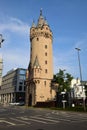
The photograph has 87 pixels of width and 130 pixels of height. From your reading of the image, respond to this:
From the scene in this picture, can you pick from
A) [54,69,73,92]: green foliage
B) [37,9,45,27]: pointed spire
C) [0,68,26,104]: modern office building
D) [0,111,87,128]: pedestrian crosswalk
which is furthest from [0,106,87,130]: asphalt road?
[0,68,26,104]: modern office building

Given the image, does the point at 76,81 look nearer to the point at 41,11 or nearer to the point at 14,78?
the point at 14,78

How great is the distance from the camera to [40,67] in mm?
84812

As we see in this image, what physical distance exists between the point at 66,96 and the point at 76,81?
181ft

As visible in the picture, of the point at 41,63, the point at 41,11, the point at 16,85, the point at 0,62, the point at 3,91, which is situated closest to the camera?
the point at 0,62

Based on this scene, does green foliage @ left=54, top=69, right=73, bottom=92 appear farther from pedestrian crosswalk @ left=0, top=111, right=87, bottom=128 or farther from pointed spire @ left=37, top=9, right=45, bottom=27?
pedestrian crosswalk @ left=0, top=111, right=87, bottom=128

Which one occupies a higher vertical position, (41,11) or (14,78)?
(41,11)

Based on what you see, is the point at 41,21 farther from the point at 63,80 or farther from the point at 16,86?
the point at 16,86

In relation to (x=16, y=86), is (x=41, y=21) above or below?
above

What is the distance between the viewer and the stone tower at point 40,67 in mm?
82812

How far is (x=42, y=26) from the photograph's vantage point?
303 feet

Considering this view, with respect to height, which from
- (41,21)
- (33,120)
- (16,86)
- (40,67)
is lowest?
(33,120)

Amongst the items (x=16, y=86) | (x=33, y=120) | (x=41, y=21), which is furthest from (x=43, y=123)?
(x=16, y=86)

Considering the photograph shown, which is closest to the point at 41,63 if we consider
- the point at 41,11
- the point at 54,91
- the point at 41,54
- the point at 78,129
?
the point at 41,54

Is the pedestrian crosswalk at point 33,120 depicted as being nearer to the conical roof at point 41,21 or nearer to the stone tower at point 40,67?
the stone tower at point 40,67
